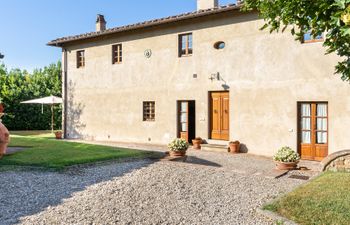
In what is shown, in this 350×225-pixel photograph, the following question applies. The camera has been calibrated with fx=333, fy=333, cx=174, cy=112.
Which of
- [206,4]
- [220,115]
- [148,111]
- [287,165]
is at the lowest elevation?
[287,165]

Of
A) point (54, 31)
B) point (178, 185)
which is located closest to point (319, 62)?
Answer: point (178, 185)

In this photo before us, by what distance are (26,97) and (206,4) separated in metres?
17.6

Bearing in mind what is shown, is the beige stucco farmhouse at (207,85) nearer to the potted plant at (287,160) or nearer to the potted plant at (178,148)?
the potted plant at (287,160)

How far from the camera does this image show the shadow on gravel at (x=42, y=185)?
6473 mm

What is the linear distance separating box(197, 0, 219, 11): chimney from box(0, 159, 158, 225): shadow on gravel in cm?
900

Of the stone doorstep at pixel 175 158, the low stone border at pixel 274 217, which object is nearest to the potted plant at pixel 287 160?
the stone doorstep at pixel 175 158

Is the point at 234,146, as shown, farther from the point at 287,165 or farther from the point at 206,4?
the point at 206,4

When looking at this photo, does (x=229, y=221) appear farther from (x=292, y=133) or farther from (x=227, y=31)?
(x=227, y=31)

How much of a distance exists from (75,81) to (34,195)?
14653mm

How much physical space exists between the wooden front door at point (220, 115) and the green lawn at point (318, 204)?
708 cm

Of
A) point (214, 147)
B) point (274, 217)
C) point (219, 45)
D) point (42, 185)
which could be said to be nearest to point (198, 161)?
point (214, 147)

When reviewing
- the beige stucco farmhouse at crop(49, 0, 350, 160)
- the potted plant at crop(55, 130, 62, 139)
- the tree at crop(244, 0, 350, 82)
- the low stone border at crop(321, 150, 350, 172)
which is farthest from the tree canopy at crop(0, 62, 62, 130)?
the tree at crop(244, 0, 350, 82)

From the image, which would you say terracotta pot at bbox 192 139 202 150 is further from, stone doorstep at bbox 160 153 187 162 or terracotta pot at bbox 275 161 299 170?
terracotta pot at bbox 275 161 299 170

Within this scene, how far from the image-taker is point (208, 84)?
50.6 ft
